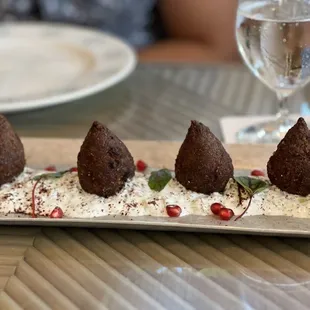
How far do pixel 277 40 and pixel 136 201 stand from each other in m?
0.42

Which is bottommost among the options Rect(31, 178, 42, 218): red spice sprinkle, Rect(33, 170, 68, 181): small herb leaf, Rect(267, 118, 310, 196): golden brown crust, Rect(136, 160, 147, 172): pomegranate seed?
Rect(31, 178, 42, 218): red spice sprinkle

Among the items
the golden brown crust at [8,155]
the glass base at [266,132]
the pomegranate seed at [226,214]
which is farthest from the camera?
the glass base at [266,132]

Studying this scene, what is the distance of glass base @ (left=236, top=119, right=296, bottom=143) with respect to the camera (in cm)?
119

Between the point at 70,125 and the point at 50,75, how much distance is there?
0.84 feet

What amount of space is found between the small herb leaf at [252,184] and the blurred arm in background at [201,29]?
129 centimetres

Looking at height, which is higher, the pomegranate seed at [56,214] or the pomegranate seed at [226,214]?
the pomegranate seed at [226,214]

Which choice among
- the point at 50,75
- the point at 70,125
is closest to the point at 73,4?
the point at 50,75

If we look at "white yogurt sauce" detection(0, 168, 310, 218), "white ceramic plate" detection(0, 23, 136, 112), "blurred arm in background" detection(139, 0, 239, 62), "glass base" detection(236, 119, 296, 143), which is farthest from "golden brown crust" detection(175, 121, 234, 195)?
"blurred arm in background" detection(139, 0, 239, 62)

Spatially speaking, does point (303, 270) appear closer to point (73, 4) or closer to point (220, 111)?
point (220, 111)

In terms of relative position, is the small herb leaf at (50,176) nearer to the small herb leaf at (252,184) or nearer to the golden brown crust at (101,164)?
the golden brown crust at (101,164)

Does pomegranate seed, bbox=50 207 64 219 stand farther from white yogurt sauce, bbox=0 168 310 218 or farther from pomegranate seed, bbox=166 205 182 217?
pomegranate seed, bbox=166 205 182 217

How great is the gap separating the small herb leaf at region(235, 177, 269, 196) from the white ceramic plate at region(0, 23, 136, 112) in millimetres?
525

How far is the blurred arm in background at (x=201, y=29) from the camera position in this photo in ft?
7.20

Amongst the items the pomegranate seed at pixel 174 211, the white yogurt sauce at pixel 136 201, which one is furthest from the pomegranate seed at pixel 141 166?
the pomegranate seed at pixel 174 211
